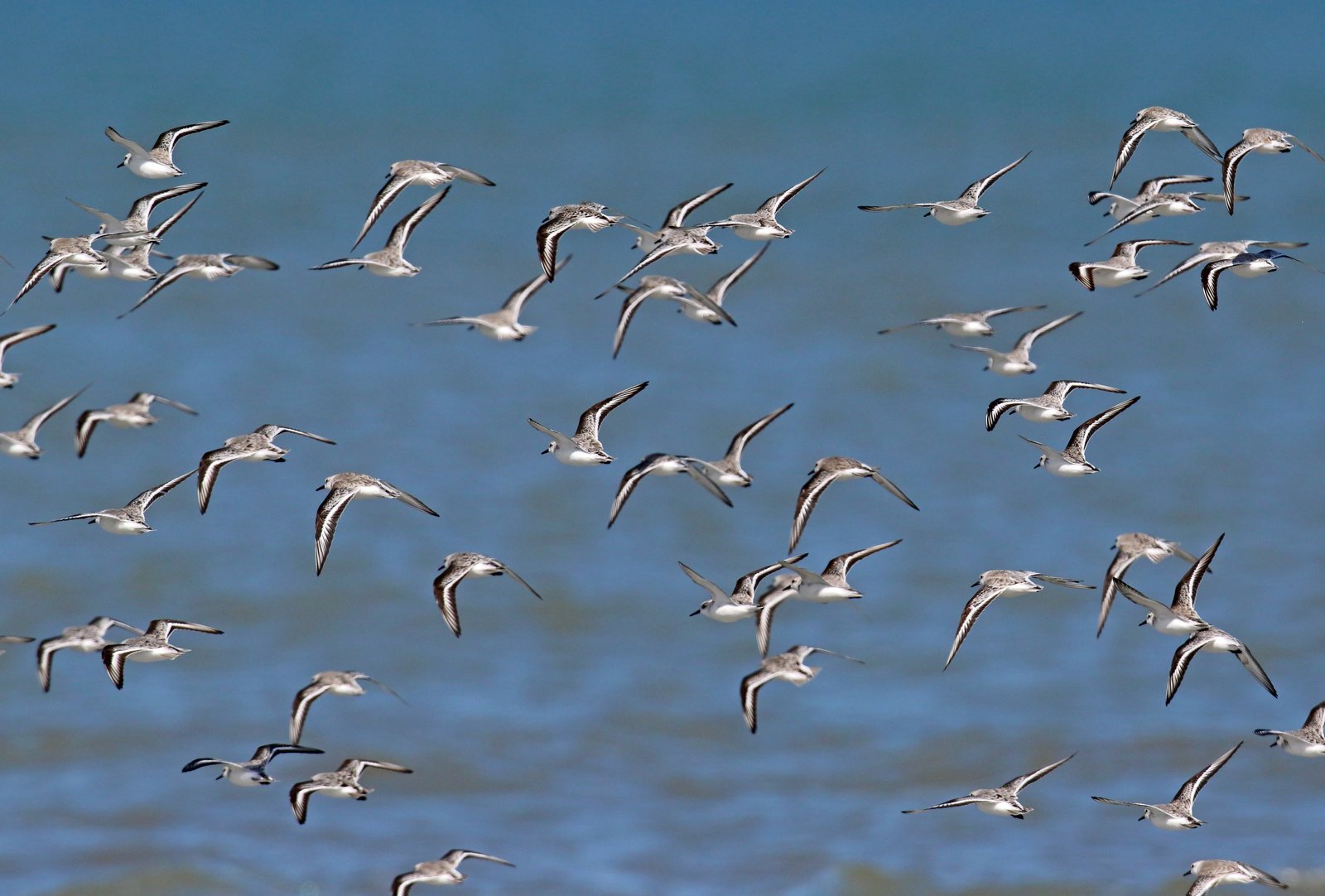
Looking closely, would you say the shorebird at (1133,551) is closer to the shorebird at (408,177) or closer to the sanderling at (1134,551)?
the sanderling at (1134,551)

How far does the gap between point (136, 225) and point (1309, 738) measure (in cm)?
820

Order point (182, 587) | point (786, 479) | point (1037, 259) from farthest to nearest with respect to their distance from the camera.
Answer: point (1037, 259), point (786, 479), point (182, 587)

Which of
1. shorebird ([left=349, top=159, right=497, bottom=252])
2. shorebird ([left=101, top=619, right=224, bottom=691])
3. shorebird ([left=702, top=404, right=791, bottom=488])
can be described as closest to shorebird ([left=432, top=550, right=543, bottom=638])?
shorebird ([left=101, top=619, right=224, bottom=691])

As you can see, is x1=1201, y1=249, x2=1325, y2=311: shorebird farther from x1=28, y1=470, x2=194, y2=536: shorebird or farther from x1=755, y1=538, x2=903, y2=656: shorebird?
x1=28, y1=470, x2=194, y2=536: shorebird

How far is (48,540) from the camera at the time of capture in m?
19.2

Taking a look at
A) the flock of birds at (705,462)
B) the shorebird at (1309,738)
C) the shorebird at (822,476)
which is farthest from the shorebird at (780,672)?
→ the shorebird at (1309,738)

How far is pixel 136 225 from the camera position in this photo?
1255 cm

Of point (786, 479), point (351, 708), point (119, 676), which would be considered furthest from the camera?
point (786, 479)

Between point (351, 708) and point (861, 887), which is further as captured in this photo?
point (351, 708)

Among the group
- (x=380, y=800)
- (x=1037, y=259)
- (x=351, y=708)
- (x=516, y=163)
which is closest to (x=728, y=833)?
(x=380, y=800)

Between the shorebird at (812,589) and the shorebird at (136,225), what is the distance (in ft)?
13.8

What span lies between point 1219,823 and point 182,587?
34.6 ft

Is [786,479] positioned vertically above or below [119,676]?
below

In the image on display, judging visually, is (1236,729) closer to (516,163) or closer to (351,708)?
(351,708)
